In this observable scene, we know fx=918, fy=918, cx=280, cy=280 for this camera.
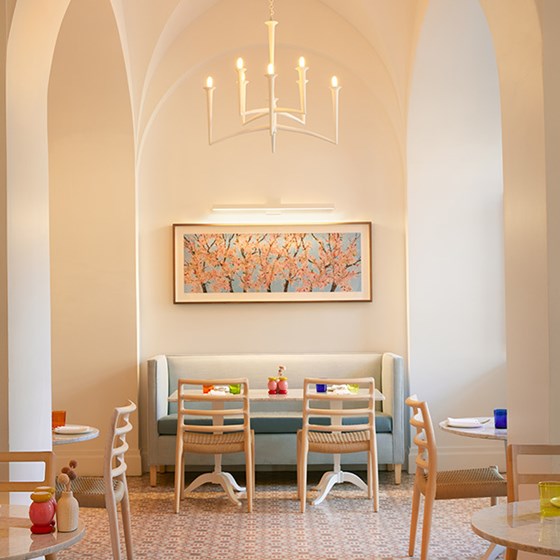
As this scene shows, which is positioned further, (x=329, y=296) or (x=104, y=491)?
(x=329, y=296)

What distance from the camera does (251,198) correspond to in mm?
8672

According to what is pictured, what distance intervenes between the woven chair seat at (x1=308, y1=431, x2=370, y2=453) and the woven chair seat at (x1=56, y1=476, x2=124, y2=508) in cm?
190

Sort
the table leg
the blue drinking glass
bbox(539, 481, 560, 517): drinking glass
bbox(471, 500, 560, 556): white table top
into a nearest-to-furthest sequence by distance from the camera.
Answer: bbox(471, 500, 560, 556): white table top
bbox(539, 481, 560, 517): drinking glass
the table leg
the blue drinking glass

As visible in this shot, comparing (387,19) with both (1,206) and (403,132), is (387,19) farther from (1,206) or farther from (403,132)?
(1,206)

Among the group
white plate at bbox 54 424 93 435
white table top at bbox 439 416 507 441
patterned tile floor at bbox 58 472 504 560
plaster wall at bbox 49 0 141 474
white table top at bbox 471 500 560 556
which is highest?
plaster wall at bbox 49 0 141 474

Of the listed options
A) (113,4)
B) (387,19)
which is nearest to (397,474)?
(387,19)

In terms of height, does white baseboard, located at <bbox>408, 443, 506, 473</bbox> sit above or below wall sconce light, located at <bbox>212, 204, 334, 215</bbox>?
below

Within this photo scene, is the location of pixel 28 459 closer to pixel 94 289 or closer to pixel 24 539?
pixel 24 539

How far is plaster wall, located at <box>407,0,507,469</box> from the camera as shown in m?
8.35

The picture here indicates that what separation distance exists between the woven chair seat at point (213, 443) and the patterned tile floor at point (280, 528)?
456 mm

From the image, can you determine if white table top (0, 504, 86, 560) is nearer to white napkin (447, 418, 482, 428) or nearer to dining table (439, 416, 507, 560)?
dining table (439, 416, 507, 560)

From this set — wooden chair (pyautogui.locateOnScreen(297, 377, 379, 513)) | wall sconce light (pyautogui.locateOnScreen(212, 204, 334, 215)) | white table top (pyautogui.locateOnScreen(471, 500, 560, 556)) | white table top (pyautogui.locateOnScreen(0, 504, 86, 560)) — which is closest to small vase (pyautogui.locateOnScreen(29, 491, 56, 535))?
white table top (pyautogui.locateOnScreen(0, 504, 86, 560))

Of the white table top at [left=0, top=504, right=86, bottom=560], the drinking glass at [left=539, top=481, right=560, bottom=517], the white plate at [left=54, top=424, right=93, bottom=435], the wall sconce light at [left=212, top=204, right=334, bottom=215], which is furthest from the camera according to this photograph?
the wall sconce light at [left=212, top=204, right=334, bottom=215]

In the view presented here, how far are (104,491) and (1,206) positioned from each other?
1.74m
